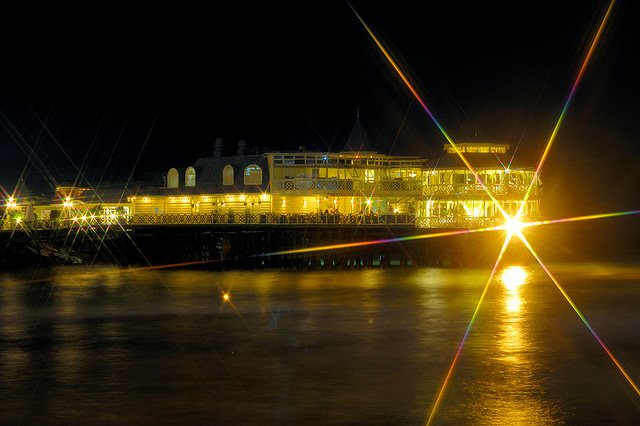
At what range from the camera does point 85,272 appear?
4994 centimetres

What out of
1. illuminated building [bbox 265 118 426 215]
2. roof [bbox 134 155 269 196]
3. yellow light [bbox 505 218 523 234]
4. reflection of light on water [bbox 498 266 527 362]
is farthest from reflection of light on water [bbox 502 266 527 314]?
roof [bbox 134 155 269 196]

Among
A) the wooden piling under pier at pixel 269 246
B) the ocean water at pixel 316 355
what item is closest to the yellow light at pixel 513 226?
the wooden piling under pier at pixel 269 246

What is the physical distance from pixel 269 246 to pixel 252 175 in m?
10.3

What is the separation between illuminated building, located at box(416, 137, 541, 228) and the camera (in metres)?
66.1

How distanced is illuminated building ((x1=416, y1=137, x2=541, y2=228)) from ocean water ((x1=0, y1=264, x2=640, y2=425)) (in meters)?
26.6

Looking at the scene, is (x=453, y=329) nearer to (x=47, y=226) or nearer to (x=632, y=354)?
(x=632, y=354)

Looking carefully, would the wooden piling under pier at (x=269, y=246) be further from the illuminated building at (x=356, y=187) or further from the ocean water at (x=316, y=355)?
the ocean water at (x=316, y=355)

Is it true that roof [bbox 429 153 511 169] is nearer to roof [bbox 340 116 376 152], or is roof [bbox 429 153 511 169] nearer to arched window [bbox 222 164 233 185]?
roof [bbox 340 116 376 152]

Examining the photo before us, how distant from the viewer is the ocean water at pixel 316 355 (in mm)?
16125

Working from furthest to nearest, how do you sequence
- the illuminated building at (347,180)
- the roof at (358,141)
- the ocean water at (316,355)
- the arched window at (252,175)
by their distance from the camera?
1. the roof at (358,141)
2. the arched window at (252,175)
3. the illuminated building at (347,180)
4. the ocean water at (316,355)

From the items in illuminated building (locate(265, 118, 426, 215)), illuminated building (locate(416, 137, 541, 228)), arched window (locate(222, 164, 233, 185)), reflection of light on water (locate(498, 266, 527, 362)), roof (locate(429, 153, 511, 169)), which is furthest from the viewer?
arched window (locate(222, 164, 233, 185))

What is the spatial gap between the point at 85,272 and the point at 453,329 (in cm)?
3120

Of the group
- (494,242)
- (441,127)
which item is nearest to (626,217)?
(441,127)

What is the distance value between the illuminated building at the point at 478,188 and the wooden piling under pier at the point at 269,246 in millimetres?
8356
